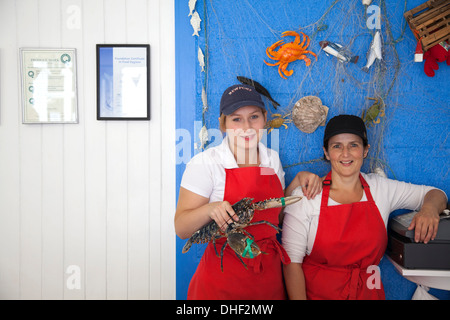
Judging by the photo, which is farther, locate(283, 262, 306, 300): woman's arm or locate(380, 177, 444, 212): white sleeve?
locate(380, 177, 444, 212): white sleeve

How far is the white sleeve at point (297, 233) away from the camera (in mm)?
1581

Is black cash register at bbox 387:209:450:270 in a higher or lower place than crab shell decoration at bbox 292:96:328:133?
lower

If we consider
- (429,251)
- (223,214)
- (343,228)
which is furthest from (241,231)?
(429,251)

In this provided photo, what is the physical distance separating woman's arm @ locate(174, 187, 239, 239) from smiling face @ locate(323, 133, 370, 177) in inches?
27.2

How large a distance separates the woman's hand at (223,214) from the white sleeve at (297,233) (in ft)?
1.51

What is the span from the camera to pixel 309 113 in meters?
1.82

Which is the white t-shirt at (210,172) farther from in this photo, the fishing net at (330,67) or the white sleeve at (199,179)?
the fishing net at (330,67)

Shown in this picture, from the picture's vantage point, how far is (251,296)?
148cm

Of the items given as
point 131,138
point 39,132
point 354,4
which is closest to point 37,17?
point 39,132

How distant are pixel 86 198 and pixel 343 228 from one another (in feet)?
5.40

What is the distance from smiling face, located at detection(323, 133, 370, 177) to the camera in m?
1.57

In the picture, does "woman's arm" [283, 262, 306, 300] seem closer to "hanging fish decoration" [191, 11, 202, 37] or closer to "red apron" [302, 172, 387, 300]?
"red apron" [302, 172, 387, 300]

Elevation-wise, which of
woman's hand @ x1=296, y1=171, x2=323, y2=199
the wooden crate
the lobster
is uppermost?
the wooden crate

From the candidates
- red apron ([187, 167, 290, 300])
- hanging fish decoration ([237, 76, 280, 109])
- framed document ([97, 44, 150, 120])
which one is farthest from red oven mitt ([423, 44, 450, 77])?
framed document ([97, 44, 150, 120])
